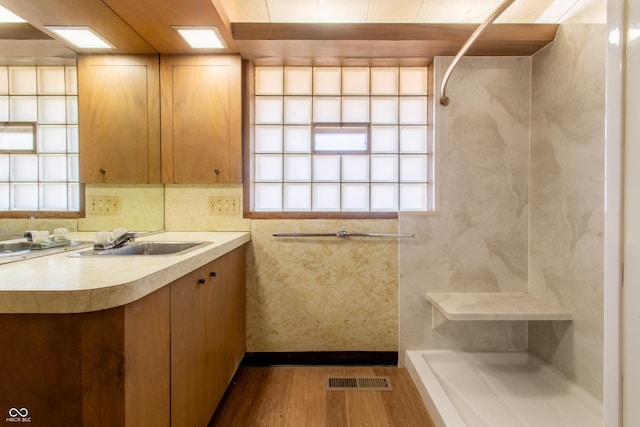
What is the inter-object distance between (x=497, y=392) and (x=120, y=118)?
8.69 ft

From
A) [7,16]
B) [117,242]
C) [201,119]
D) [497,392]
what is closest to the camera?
[7,16]

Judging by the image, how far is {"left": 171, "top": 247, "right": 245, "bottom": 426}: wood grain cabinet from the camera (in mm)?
1058

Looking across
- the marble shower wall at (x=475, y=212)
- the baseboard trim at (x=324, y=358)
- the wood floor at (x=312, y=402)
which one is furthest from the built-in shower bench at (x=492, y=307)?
the wood floor at (x=312, y=402)

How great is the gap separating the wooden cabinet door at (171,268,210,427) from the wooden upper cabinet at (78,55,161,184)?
0.93 metres

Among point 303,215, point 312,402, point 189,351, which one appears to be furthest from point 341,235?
point 189,351

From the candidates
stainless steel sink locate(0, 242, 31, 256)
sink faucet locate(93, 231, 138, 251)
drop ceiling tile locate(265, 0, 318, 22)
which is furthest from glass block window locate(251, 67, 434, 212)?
stainless steel sink locate(0, 242, 31, 256)

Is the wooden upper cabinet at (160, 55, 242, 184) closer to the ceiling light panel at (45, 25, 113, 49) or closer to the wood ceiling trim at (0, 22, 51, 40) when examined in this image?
the ceiling light panel at (45, 25, 113, 49)

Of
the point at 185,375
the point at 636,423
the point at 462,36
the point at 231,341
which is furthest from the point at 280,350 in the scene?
the point at 462,36

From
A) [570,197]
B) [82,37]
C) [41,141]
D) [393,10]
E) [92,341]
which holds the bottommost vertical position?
[92,341]

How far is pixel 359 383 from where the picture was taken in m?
1.81

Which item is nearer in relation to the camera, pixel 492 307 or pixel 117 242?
pixel 117 242

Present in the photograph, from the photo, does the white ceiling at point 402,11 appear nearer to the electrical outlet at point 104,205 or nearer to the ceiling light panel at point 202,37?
the ceiling light panel at point 202,37

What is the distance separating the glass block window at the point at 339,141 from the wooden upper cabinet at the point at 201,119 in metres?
0.23

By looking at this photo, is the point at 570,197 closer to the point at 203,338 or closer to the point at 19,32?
the point at 203,338
